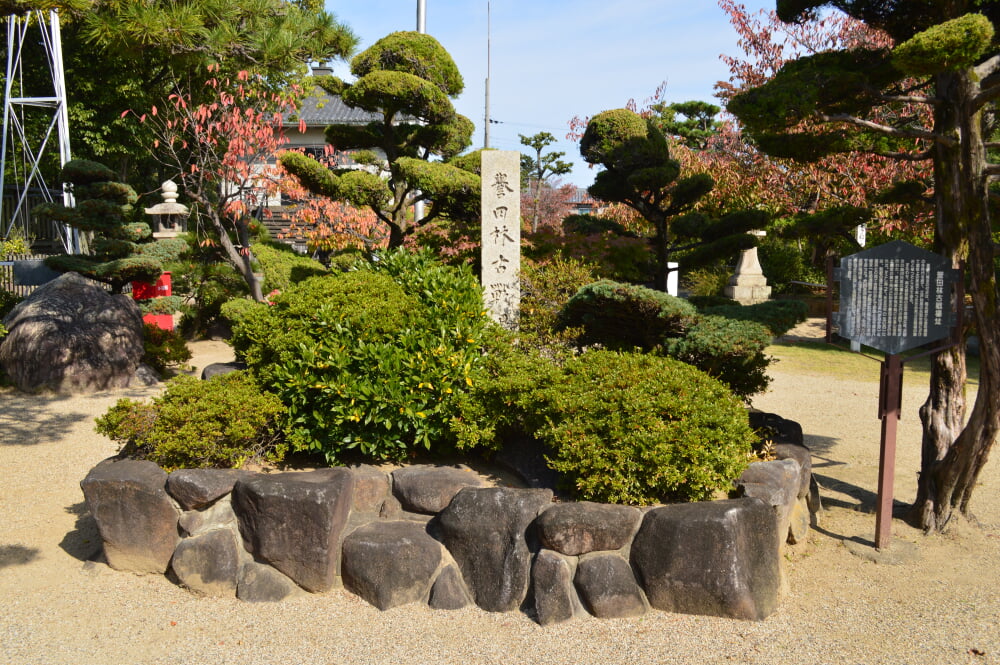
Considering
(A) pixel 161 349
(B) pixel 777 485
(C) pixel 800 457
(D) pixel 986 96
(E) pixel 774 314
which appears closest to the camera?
(B) pixel 777 485

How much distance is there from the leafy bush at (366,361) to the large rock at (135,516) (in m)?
0.83

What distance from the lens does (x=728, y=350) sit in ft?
15.6

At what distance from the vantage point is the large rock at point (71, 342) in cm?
840

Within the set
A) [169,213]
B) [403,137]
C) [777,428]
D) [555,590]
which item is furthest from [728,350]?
[169,213]

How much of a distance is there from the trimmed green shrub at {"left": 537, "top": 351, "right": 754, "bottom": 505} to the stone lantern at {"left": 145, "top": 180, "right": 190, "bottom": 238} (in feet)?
37.8

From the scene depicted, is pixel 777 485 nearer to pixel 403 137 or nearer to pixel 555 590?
pixel 555 590

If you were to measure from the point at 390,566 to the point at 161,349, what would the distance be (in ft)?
21.9

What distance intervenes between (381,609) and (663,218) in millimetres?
5858

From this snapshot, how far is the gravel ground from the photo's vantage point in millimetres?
3605

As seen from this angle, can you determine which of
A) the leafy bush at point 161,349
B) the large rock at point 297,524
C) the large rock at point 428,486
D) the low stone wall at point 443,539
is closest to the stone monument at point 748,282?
the leafy bush at point 161,349

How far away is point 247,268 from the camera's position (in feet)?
34.5

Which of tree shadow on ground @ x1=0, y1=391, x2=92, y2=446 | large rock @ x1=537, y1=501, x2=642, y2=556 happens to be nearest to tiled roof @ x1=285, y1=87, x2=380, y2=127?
tree shadow on ground @ x1=0, y1=391, x2=92, y2=446

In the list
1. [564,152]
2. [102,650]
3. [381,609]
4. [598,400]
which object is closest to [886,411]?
[598,400]

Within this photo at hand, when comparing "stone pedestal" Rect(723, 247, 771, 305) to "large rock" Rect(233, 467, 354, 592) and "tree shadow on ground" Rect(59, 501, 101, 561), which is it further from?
"tree shadow on ground" Rect(59, 501, 101, 561)
